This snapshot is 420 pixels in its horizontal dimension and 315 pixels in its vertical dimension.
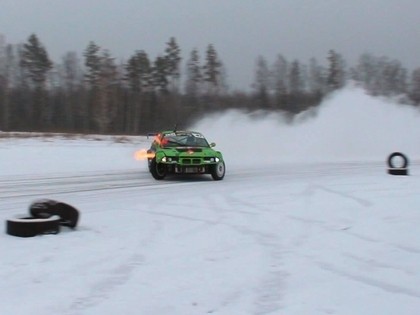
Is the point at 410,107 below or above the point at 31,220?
above

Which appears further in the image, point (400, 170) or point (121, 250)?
point (400, 170)

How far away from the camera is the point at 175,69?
74250 mm

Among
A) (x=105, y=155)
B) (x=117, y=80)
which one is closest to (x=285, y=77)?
(x=117, y=80)

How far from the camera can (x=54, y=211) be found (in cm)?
653

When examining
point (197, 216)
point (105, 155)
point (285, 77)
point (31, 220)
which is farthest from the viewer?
point (285, 77)

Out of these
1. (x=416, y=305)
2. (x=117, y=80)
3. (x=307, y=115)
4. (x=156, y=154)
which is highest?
(x=117, y=80)

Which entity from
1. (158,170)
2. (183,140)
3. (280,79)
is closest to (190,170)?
(158,170)

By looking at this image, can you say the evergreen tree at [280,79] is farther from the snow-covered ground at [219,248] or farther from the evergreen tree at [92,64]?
the snow-covered ground at [219,248]

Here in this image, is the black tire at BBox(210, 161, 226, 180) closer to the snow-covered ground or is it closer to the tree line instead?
the snow-covered ground

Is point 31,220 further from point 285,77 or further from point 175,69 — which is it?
point 285,77

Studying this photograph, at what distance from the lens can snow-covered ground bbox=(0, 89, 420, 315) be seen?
155 inches

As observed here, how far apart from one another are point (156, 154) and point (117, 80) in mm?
63552

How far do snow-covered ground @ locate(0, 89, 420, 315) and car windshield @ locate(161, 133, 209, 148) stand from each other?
110 centimetres

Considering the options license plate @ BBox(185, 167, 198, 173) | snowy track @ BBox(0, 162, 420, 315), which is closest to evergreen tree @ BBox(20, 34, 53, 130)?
license plate @ BBox(185, 167, 198, 173)
